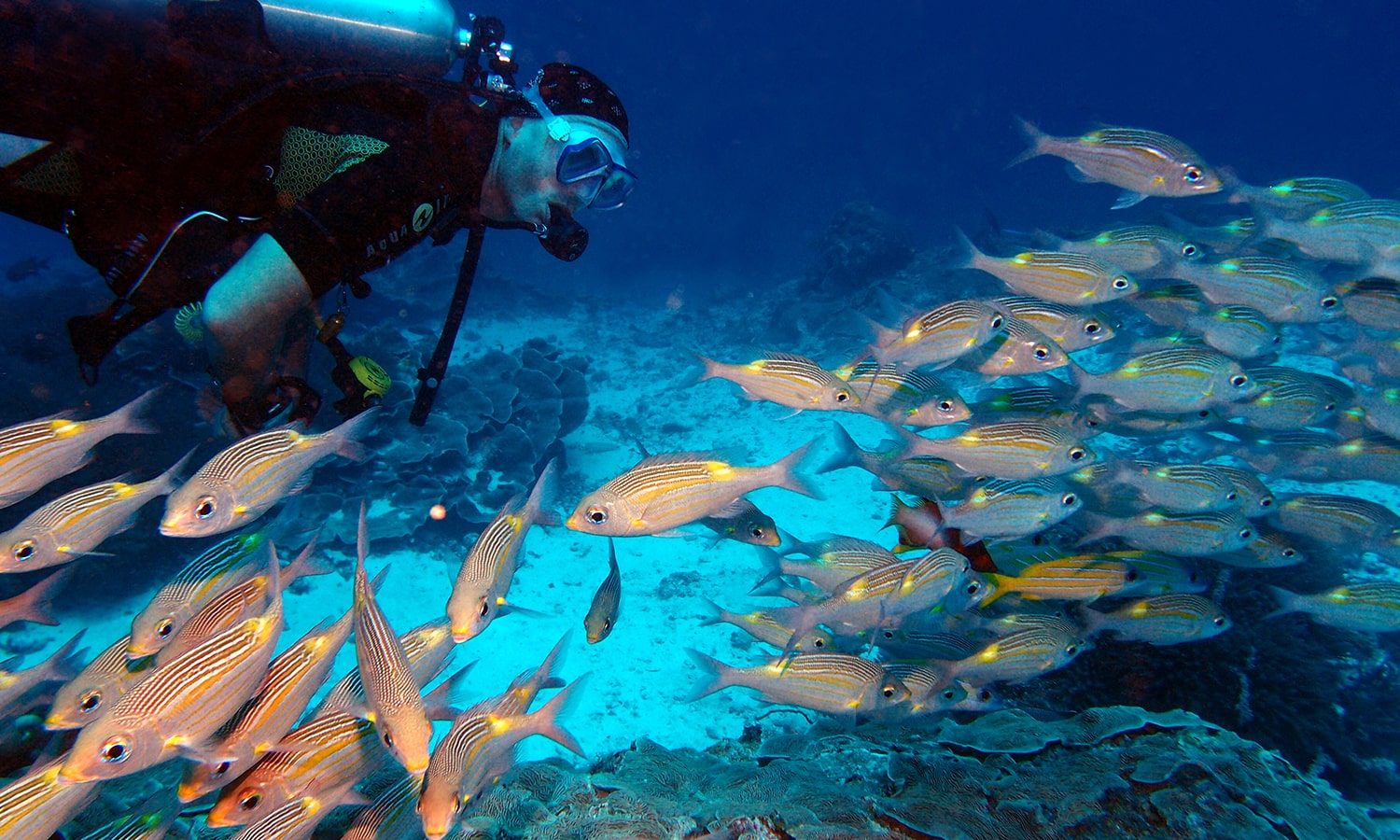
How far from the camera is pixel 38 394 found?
6559 millimetres

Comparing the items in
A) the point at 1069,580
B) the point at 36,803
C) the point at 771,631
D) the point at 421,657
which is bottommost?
the point at 771,631

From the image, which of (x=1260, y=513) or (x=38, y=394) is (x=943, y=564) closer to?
(x=1260, y=513)

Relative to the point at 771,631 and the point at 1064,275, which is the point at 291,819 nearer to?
the point at 771,631

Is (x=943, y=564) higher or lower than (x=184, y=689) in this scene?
lower

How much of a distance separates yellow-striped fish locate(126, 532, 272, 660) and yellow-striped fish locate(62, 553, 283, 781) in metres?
0.53

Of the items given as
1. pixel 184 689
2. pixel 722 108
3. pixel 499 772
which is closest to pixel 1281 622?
pixel 499 772

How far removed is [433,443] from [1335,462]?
363 inches

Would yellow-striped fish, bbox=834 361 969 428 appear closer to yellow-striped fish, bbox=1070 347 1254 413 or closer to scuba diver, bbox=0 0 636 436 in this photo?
yellow-striped fish, bbox=1070 347 1254 413

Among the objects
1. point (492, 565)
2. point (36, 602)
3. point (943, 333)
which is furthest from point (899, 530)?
point (36, 602)

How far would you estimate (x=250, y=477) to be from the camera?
2434 mm

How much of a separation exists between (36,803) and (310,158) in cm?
262

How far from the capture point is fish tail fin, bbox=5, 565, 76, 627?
281 centimetres

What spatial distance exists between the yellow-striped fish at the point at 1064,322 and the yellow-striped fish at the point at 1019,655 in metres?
1.67

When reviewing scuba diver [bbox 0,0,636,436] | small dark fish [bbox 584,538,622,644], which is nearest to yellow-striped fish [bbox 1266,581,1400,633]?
small dark fish [bbox 584,538,622,644]
